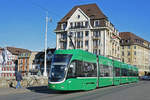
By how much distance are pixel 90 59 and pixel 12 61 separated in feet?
239

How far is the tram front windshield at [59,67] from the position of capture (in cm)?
1630

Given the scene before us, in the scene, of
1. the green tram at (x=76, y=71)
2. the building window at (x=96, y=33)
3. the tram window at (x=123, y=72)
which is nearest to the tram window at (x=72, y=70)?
the green tram at (x=76, y=71)

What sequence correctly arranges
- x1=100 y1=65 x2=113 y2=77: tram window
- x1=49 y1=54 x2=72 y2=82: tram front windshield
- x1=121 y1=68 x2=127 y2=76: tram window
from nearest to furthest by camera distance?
x1=49 y1=54 x2=72 y2=82: tram front windshield, x1=100 y1=65 x2=113 y2=77: tram window, x1=121 y1=68 x2=127 y2=76: tram window

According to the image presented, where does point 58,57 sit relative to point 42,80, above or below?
above

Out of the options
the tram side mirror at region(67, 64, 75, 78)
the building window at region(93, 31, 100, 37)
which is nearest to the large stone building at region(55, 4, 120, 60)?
the building window at region(93, 31, 100, 37)

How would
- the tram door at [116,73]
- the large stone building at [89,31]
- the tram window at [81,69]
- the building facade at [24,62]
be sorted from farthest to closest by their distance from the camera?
1. the building facade at [24,62]
2. the large stone building at [89,31]
3. the tram door at [116,73]
4. the tram window at [81,69]

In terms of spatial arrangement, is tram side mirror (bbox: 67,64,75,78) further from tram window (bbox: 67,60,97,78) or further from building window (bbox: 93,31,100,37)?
building window (bbox: 93,31,100,37)

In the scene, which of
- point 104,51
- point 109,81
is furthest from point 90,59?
point 104,51

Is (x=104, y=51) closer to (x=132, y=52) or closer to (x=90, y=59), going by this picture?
(x=132, y=52)

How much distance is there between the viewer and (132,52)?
93750 millimetres

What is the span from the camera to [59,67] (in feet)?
54.3

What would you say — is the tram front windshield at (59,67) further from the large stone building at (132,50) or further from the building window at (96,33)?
the large stone building at (132,50)

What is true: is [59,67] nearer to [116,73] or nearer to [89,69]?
[89,69]

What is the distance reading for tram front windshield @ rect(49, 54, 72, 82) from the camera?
53.5ft
